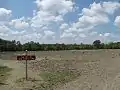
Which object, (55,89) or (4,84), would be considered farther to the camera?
(4,84)

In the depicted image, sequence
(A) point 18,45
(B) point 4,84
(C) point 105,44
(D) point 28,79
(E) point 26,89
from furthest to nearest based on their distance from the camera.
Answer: (C) point 105,44 < (A) point 18,45 < (D) point 28,79 < (B) point 4,84 < (E) point 26,89

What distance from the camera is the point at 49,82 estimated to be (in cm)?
2033

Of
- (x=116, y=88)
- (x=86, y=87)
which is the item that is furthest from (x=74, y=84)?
(x=116, y=88)

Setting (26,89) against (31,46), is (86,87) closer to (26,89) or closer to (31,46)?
(26,89)

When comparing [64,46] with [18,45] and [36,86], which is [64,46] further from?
[36,86]

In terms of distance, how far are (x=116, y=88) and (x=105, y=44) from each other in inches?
2786

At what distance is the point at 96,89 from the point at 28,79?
537 centimetres

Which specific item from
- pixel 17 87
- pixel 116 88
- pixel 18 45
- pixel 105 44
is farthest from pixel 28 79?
pixel 105 44

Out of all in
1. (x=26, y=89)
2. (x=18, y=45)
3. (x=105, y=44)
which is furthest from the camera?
(x=105, y=44)

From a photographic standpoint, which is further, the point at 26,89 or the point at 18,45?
the point at 18,45

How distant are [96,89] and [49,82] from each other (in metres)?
3.71

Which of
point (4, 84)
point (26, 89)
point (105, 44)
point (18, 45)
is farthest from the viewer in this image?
point (105, 44)

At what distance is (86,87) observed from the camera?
18438mm

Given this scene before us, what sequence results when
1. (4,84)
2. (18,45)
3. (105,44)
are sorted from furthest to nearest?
1. (105,44)
2. (18,45)
3. (4,84)
